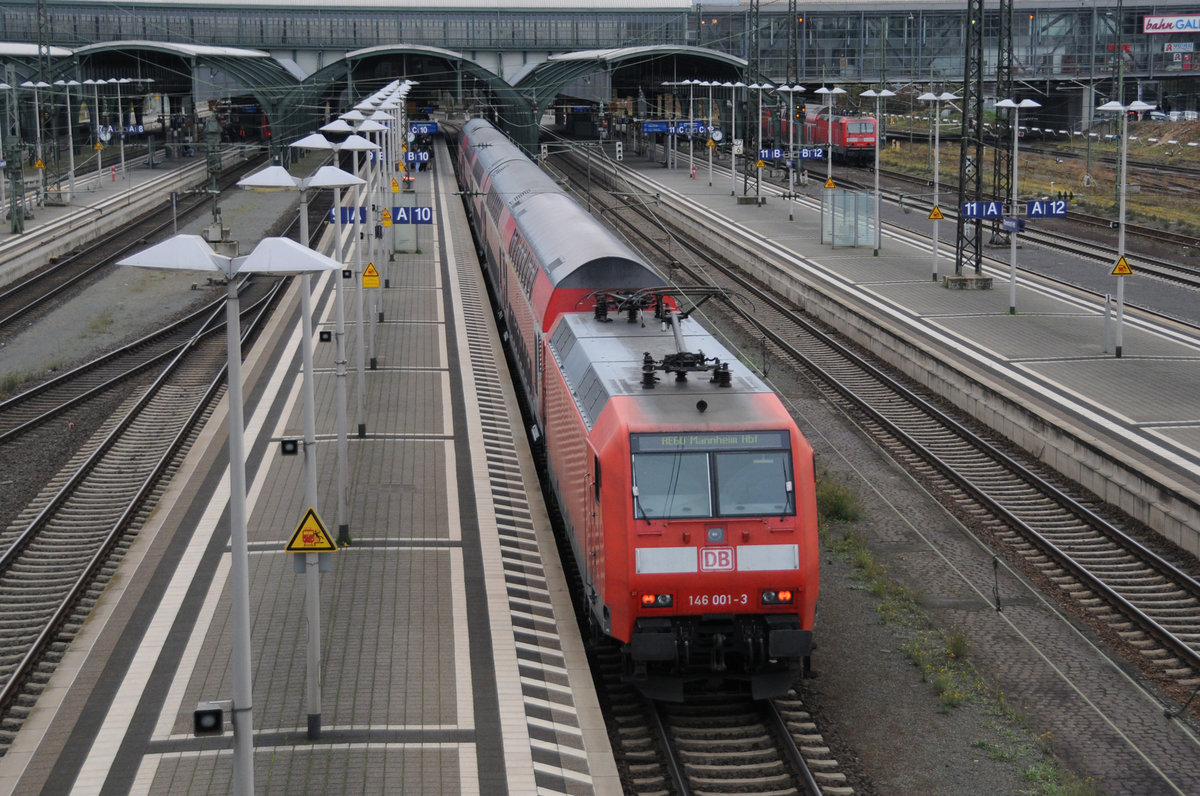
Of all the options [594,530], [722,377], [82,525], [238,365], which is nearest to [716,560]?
[594,530]

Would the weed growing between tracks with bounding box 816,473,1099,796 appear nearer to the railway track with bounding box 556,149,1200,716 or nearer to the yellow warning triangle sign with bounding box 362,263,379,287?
the railway track with bounding box 556,149,1200,716

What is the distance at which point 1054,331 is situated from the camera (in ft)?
99.0

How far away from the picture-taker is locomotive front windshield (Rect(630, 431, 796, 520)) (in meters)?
12.6

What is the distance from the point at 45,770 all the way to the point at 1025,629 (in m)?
10.2

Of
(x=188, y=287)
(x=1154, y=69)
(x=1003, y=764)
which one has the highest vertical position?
(x=1154, y=69)

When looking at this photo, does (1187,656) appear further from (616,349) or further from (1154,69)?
(1154,69)

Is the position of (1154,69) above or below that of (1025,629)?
above

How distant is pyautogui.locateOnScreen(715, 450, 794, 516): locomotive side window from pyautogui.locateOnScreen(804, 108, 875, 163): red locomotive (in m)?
59.4

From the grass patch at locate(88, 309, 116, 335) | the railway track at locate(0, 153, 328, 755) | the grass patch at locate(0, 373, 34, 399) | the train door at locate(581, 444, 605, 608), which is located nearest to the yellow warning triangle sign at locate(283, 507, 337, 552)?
the train door at locate(581, 444, 605, 608)

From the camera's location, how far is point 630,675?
12977 mm

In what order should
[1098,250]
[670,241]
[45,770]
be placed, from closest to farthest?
[45,770]
[1098,250]
[670,241]

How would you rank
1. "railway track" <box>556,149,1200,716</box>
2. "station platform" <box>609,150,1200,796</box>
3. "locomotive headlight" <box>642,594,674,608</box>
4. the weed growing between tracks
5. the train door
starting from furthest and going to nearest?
"railway track" <box>556,149,1200,716</box> → "station platform" <box>609,150,1200,796</box> → the train door → "locomotive headlight" <box>642,594,674,608</box> → the weed growing between tracks

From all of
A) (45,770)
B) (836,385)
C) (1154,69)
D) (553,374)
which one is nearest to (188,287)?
(836,385)

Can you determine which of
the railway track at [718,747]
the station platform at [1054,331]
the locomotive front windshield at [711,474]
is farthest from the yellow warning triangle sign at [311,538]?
the station platform at [1054,331]
